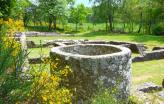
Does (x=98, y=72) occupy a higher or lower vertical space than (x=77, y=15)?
lower

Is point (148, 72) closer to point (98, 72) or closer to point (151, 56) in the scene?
point (151, 56)

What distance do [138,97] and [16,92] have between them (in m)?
5.96

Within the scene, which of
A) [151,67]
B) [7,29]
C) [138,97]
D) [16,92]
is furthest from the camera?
[151,67]

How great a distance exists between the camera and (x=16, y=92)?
5227 mm

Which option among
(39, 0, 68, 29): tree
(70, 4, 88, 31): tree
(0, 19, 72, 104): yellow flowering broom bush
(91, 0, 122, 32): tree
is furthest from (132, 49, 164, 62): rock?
(70, 4, 88, 31): tree

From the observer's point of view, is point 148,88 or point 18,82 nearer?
point 18,82

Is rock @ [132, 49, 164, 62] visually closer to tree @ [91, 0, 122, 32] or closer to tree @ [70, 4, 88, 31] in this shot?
tree @ [91, 0, 122, 32]

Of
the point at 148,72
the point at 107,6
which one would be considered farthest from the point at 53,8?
the point at 148,72

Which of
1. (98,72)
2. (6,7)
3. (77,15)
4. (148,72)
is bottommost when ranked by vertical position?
(148,72)

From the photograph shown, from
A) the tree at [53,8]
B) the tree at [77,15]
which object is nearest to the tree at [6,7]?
the tree at [53,8]

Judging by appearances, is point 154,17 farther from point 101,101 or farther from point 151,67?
point 101,101

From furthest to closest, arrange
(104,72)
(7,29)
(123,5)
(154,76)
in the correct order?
(123,5)
(154,76)
(104,72)
(7,29)

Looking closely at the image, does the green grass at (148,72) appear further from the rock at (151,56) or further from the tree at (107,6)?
the tree at (107,6)

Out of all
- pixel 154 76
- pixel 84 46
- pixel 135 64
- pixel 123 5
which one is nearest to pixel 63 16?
pixel 123 5
